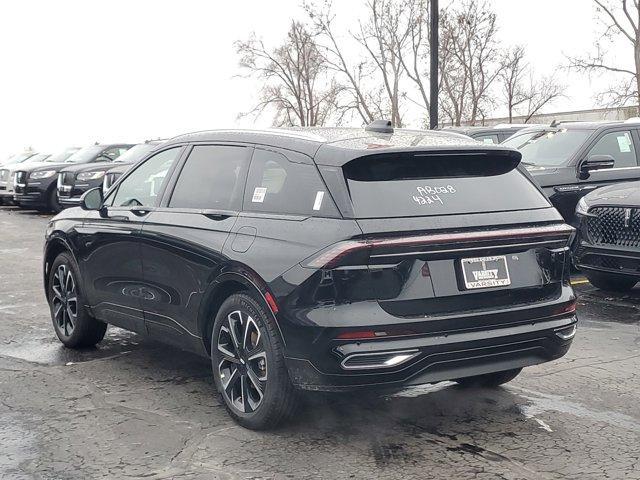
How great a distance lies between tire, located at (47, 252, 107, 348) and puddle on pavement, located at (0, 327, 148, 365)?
0.30ft

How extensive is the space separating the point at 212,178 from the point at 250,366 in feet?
4.22

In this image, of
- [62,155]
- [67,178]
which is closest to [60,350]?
[67,178]

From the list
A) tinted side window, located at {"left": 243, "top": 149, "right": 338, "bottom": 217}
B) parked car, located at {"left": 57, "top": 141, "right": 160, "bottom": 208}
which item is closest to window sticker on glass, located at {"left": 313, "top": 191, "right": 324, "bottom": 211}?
tinted side window, located at {"left": 243, "top": 149, "right": 338, "bottom": 217}

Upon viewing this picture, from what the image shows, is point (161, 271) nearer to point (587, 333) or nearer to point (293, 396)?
point (293, 396)

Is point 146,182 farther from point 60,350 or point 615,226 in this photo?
point 615,226

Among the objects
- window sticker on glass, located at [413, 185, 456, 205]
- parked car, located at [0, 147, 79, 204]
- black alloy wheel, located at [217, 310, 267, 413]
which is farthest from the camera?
parked car, located at [0, 147, 79, 204]

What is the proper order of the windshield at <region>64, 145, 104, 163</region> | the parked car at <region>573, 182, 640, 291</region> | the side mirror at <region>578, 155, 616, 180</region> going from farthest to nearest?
the windshield at <region>64, 145, 104, 163</region>
the side mirror at <region>578, 155, 616, 180</region>
the parked car at <region>573, 182, 640, 291</region>

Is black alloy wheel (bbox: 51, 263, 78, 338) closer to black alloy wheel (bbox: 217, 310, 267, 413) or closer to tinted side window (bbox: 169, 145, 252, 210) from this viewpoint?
tinted side window (bbox: 169, 145, 252, 210)

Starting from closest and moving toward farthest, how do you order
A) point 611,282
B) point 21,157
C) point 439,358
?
point 439,358
point 611,282
point 21,157

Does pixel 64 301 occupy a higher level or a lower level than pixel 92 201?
lower

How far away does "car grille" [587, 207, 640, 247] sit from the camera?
27.3ft

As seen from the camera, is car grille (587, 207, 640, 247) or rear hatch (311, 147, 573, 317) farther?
car grille (587, 207, 640, 247)

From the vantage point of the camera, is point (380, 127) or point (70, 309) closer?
point (380, 127)

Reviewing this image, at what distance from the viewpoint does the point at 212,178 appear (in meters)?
5.36
